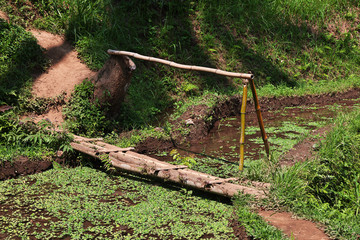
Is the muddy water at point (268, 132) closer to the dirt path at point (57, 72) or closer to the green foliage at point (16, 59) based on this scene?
the dirt path at point (57, 72)

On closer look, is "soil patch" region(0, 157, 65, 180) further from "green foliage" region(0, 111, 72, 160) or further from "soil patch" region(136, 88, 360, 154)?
"soil patch" region(136, 88, 360, 154)

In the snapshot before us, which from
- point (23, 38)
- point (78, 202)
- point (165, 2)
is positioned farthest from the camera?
point (165, 2)

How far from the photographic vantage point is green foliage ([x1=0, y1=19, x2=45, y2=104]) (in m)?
7.44

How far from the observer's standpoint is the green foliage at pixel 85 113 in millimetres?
6984

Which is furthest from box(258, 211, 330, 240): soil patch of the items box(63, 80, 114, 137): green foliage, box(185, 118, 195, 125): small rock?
box(63, 80, 114, 137): green foliage

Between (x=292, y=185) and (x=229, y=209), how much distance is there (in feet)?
2.35

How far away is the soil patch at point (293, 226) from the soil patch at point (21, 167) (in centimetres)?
321

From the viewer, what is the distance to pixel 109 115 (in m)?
7.30

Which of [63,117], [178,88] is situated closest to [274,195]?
[63,117]

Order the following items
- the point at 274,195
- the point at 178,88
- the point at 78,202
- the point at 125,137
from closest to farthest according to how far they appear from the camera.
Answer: the point at 274,195 → the point at 78,202 → the point at 125,137 → the point at 178,88

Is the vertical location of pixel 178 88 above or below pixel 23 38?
below

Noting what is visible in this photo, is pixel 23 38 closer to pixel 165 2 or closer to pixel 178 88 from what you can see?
pixel 178 88

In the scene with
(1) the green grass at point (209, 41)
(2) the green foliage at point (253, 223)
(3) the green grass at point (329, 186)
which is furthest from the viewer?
(1) the green grass at point (209, 41)

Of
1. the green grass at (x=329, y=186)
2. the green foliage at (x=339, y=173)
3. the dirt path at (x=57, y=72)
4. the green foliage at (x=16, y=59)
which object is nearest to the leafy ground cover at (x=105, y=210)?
the green grass at (x=329, y=186)
